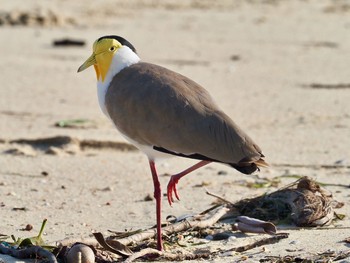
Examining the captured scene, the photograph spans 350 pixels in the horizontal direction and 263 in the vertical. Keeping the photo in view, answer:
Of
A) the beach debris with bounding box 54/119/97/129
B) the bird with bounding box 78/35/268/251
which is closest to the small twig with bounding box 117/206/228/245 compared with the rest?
the bird with bounding box 78/35/268/251

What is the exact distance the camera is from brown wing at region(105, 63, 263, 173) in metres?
5.12

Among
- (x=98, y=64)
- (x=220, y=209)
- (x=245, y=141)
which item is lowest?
(x=220, y=209)

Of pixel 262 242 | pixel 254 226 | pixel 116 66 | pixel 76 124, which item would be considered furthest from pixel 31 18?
pixel 262 242

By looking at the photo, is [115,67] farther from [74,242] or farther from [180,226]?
[74,242]

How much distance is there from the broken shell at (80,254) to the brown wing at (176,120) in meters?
0.83

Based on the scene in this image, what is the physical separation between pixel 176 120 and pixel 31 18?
8945 millimetres

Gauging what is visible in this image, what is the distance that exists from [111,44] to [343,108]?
12.5ft

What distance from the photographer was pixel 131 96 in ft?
17.4

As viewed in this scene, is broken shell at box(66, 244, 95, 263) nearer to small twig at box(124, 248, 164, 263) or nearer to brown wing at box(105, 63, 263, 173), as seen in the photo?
small twig at box(124, 248, 164, 263)

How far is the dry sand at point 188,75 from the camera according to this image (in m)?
5.98

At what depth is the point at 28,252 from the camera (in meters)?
4.71

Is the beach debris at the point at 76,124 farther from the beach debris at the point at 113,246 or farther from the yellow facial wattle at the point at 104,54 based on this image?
the beach debris at the point at 113,246

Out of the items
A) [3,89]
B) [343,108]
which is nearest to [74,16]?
[3,89]

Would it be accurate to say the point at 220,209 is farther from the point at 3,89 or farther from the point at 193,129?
the point at 3,89
